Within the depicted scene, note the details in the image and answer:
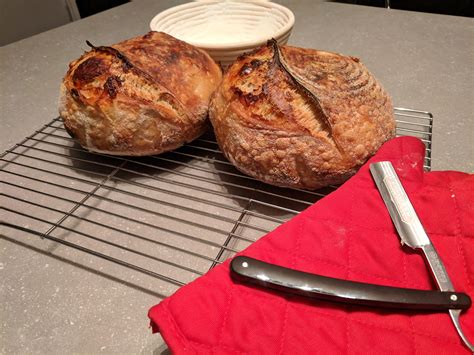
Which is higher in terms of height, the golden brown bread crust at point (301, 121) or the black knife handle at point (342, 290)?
the golden brown bread crust at point (301, 121)

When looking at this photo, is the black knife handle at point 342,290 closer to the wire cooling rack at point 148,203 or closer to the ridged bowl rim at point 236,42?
the wire cooling rack at point 148,203

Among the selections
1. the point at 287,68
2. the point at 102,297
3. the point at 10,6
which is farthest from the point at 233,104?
the point at 10,6

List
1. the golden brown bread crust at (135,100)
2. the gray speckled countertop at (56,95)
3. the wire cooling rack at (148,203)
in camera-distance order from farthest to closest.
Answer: the golden brown bread crust at (135,100) < the wire cooling rack at (148,203) < the gray speckled countertop at (56,95)

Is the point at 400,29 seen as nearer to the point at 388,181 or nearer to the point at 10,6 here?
the point at 388,181

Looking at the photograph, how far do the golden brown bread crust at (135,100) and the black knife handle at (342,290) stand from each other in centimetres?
46

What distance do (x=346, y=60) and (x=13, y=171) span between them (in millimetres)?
881

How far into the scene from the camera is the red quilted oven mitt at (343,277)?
1.76ft

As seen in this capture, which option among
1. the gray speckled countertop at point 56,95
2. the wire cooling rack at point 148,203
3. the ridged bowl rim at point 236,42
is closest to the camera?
the gray speckled countertop at point 56,95

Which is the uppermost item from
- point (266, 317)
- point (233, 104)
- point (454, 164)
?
point (233, 104)

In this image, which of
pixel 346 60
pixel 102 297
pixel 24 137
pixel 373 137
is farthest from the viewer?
pixel 24 137

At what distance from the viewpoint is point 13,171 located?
39.9 inches

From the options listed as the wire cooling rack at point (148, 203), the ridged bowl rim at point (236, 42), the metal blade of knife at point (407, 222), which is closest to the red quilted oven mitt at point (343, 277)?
the metal blade of knife at point (407, 222)

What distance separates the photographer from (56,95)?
1.42 m

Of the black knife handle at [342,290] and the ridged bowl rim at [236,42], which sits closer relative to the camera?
the black knife handle at [342,290]
